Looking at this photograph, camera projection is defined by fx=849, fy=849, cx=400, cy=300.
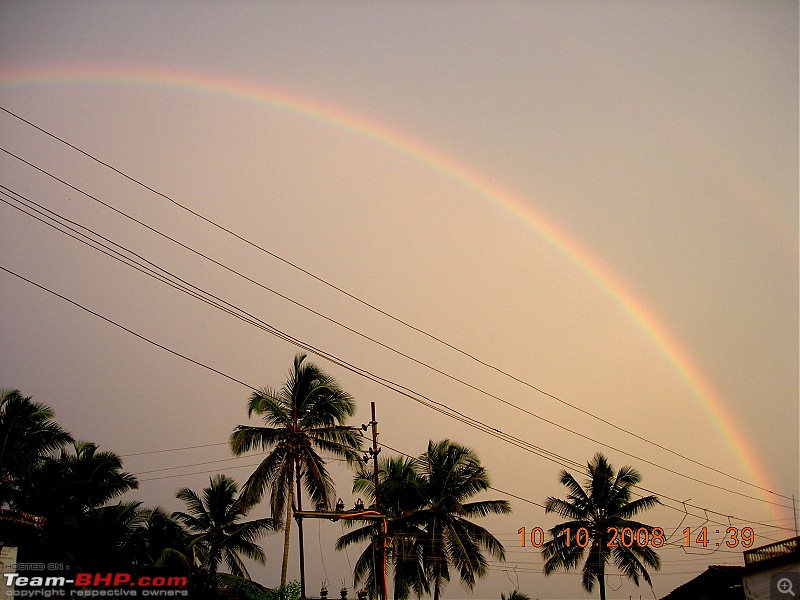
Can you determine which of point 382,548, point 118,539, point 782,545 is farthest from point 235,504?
point 782,545

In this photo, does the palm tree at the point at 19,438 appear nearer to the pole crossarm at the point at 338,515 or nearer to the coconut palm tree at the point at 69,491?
the coconut palm tree at the point at 69,491

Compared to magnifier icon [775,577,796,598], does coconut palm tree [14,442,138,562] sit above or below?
above

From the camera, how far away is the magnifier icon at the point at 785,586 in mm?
33250

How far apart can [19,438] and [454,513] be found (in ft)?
69.7

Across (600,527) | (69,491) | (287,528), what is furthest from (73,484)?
(600,527)

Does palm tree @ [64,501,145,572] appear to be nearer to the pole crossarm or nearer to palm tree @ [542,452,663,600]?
the pole crossarm

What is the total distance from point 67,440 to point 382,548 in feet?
53.3

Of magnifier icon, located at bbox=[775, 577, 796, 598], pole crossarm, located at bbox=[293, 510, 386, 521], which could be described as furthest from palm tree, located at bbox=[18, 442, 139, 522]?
magnifier icon, located at bbox=[775, 577, 796, 598]

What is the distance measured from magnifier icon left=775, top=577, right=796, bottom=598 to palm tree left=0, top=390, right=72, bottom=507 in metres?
30.9

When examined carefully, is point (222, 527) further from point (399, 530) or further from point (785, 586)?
point (785, 586)

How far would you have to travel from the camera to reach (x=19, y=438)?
36.0m

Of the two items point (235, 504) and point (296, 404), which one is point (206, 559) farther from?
point (296, 404)

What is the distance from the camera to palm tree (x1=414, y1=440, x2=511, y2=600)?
42.6 meters

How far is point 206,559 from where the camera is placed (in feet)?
141
